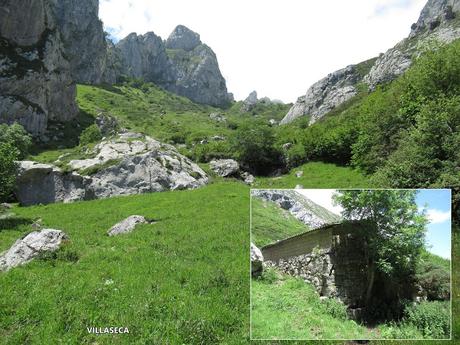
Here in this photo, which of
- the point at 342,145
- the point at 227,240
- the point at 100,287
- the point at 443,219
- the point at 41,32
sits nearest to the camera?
the point at 443,219

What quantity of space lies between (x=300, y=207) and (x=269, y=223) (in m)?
0.80

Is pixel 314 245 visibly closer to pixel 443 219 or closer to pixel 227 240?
pixel 443 219

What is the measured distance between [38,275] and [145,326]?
5940 millimetres

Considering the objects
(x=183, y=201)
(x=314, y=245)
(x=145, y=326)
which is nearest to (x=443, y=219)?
(x=314, y=245)

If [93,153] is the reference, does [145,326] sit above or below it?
below

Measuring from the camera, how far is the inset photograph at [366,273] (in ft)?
27.7

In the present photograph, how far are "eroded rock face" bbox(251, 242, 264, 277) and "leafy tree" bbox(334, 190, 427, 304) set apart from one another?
207cm

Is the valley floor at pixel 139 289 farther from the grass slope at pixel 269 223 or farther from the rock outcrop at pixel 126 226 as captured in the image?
the grass slope at pixel 269 223

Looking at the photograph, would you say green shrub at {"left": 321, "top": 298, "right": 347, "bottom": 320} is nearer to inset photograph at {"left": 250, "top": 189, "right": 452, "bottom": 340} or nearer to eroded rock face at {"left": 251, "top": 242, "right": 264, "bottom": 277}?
inset photograph at {"left": 250, "top": 189, "right": 452, "bottom": 340}

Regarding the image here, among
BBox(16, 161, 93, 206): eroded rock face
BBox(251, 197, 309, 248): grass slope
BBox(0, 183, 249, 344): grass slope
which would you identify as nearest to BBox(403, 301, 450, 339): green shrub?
BBox(251, 197, 309, 248): grass slope

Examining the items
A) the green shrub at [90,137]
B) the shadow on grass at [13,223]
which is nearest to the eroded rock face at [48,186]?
the shadow on grass at [13,223]

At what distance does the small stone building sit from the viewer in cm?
→ 852

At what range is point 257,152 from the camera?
81.2m

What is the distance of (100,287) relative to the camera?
14.1 m
